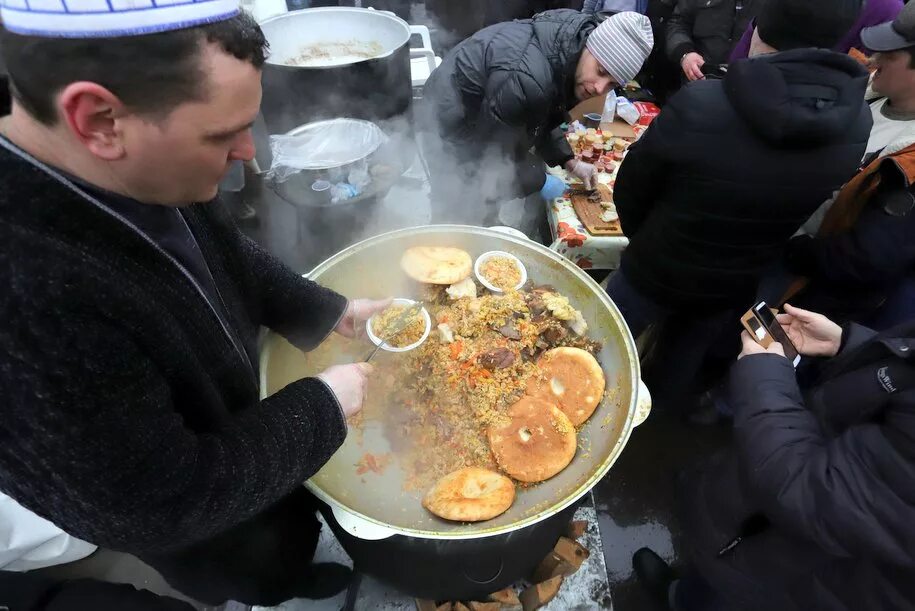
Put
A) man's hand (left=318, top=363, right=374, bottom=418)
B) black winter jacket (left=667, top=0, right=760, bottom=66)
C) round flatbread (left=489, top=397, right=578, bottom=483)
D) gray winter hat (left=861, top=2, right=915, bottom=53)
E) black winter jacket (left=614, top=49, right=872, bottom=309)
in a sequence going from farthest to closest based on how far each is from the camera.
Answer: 1. black winter jacket (left=667, top=0, right=760, bottom=66)
2. gray winter hat (left=861, top=2, right=915, bottom=53)
3. black winter jacket (left=614, top=49, right=872, bottom=309)
4. round flatbread (left=489, top=397, right=578, bottom=483)
5. man's hand (left=318, top=363, right=374, bottom=418)

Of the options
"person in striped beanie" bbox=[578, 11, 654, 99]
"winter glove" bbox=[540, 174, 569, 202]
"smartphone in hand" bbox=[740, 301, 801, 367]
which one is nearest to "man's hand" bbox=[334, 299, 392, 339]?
"smartphone in hand" bbox=[740, 301, 801, 367]

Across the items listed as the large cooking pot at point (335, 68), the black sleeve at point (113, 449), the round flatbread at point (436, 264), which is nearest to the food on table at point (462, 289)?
the round flatbread at point (436, 264)

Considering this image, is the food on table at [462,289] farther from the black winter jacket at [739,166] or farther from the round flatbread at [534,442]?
the black winter jacket at [739,166]

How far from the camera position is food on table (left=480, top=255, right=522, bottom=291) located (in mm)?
2670

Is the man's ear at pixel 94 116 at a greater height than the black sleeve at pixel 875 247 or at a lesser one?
greater

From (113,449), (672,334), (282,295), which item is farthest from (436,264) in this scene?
(672,334)

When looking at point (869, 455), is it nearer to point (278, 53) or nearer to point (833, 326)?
point (833, 326)

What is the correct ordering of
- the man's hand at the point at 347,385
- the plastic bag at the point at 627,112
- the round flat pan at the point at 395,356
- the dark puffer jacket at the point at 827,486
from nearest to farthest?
1. the dark puffer jacket at the point at 827,486
2. the man's hand at the point at 347,385
3. the round flat pan at the point at 395,356
4. the plastic bag at the point at 627,112

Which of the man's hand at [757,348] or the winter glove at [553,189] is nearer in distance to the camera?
the man's hand at [757,348]

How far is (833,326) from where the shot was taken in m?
2.48

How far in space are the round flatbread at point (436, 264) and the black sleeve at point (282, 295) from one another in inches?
20.0

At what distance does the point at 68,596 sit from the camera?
1.78 metres

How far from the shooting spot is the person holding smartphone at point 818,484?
1485 millimetres

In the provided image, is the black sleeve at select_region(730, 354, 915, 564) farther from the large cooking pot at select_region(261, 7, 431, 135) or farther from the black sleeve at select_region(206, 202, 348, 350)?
the large cooking pot at select_region(261, 7, 431, 135)
